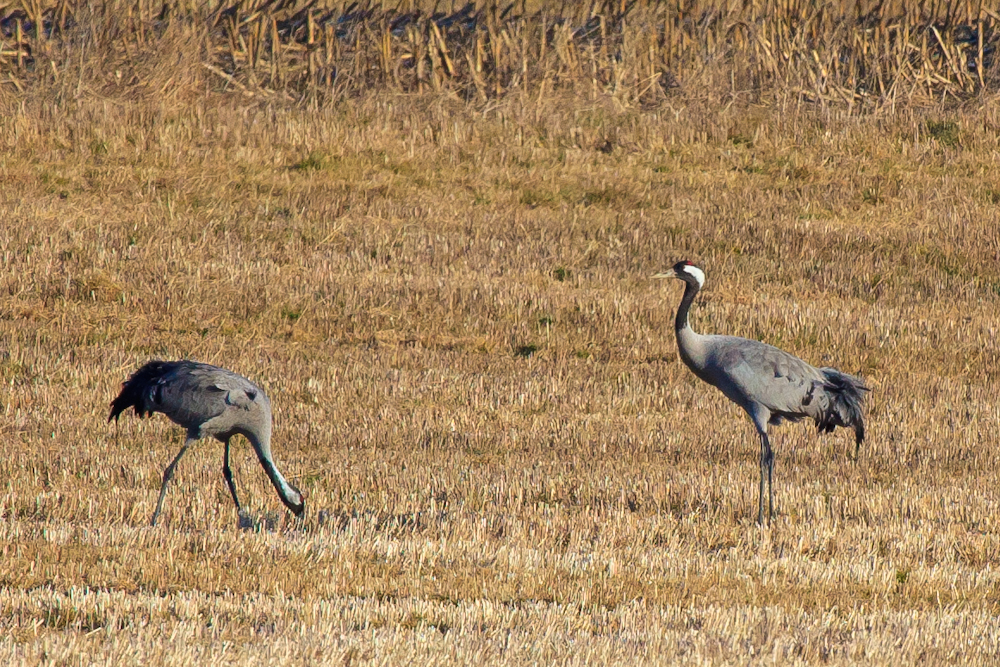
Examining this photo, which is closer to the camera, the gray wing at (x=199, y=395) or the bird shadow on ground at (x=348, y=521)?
the bird shadow on ground at (x=348, y=521)

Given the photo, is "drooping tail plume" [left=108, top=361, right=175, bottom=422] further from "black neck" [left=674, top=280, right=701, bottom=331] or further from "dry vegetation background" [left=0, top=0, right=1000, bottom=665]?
"black neck" [left=674, top=280, right=701, bottom=331]

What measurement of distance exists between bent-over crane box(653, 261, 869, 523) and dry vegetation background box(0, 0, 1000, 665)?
486 mm

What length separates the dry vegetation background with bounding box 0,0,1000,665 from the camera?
5.59m

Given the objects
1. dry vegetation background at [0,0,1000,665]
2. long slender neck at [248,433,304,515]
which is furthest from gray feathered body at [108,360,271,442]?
dry vegetation background at [0,0,1000,665]

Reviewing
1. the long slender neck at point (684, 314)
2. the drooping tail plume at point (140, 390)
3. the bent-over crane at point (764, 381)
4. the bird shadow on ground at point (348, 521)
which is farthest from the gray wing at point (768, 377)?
the drooping tail plume at point (140, 390)

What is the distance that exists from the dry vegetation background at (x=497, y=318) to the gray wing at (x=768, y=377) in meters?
0.57

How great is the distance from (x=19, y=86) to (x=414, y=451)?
12.6 meters

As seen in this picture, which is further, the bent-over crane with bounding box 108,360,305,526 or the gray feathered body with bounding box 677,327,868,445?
the gray feathered body with bounding box 677,327,868,445

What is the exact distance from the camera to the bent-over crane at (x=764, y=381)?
846cm

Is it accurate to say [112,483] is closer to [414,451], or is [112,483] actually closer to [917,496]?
[414,451]

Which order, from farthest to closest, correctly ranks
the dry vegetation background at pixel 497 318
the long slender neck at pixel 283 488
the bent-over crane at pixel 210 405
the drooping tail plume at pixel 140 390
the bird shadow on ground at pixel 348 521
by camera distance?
the drooping tail plume at pixel 140 390 → the bent-over crane at pixel 210 405 → the long slender neck at pixel 283 488 → the bird shadow on ground at pixel 348 521 → the dry vegetation background at pixel 497 318

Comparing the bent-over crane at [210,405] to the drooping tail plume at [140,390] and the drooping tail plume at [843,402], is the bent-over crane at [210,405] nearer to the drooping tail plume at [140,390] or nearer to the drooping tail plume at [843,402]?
the drooping tail plume at [140,390]

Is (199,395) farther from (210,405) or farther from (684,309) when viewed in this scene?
(684,309)

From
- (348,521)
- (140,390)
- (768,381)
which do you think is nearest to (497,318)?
(768,381)
